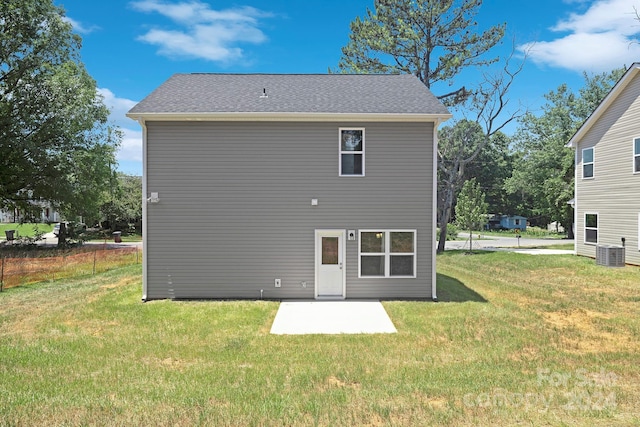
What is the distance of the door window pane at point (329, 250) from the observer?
10.7 m

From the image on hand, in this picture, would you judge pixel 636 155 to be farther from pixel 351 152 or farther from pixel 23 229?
pixel 23 229

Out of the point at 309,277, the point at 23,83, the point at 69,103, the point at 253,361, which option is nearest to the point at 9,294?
the point at 309,277

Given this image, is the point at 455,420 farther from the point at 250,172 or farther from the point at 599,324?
the point at 250,172

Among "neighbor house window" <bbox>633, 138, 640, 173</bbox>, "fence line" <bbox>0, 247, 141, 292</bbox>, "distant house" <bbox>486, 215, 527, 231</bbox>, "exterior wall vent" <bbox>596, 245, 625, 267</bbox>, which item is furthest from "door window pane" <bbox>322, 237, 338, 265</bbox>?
"distant house" <bbox>486, 215, 527, 231</bbox>

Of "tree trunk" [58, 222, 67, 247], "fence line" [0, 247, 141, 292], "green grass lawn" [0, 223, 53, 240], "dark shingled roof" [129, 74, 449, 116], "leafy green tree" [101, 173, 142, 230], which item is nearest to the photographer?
"dark shingled roof" [129, 74, 449, 116]

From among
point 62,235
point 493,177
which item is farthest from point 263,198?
point 493,177

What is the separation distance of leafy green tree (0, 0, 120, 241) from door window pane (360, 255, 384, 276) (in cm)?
1919

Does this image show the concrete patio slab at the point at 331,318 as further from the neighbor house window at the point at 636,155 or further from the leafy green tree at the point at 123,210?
the leafy green tree at the point at 123,210

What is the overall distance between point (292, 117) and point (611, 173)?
15.0 meters

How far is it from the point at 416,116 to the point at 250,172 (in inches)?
187

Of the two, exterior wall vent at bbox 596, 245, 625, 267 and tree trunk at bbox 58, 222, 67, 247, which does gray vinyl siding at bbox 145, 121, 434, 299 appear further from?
tree trunk at bbox 58, 222, 67, 247

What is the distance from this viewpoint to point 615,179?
Result: 16.7 metres

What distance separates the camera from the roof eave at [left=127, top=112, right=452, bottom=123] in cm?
1028

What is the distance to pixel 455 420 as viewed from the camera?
424cm
